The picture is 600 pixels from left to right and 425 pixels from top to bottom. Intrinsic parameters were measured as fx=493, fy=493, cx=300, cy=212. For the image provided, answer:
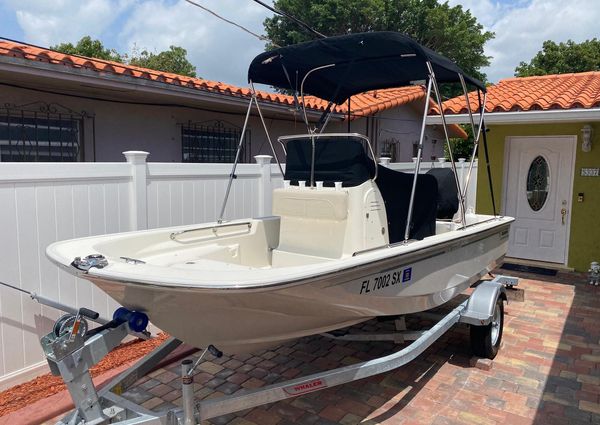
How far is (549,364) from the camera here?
4227 millimetres

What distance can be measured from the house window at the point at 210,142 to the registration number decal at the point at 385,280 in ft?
17.8

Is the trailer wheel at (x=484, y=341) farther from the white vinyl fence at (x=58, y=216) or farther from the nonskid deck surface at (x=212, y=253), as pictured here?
the white vinyl fence at (x=58, y=216)

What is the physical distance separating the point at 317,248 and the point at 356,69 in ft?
6.75

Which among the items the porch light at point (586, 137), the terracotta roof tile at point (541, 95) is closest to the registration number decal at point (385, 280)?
the terracotta roof tile at point (541, 95)

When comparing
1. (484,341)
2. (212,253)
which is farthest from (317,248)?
(484,341)

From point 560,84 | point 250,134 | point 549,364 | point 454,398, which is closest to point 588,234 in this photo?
point 560,84

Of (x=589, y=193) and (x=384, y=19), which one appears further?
(x=384, y=19)

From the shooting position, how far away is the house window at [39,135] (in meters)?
5.99

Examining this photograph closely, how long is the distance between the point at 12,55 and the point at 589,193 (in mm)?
7678

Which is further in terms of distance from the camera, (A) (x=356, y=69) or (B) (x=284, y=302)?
(A) (x=356, y=69)

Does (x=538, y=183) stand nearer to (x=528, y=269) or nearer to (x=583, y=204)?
(x=583, y=204)

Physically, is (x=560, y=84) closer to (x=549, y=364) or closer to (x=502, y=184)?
(x=502, y=184)

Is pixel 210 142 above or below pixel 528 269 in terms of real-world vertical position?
above

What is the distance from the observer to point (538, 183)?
777 centimetres
